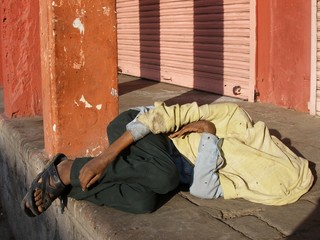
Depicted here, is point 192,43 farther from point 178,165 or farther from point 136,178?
point 136,178

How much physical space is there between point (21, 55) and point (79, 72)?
223 cm

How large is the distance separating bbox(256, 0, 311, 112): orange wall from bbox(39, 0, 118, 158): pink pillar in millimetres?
2747

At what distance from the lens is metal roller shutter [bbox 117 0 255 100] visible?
7566mm

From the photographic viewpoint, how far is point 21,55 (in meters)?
6.40

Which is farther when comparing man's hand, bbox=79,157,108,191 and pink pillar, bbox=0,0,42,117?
pink pillar, bbox=0,0,42,117

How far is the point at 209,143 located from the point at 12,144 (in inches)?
103

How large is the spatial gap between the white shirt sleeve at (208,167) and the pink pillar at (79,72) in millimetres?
1096

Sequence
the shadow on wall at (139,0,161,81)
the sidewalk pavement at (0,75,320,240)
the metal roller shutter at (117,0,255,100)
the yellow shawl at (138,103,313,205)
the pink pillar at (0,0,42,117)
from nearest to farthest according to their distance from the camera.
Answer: the sidewalk pavement at (0,75,320,240), the yellow shawl at (138,103,313,205), the pink pillar at (0,0,42,117), the metal roller shutter at (117,0,255,100), the shadow on wall at (139,0,161,81)

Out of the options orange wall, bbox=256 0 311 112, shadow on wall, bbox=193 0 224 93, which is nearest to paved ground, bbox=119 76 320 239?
orange wall, bbox=256 0 311 112

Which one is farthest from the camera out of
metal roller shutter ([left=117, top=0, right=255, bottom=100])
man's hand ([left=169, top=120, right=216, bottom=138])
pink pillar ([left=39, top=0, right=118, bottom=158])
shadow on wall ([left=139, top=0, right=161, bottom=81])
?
shadow on wall ([left=139, top=0, right=161, bottom=81])

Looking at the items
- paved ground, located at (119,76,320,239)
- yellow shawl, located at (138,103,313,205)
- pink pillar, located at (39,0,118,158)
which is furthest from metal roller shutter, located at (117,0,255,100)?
yellow shawl, located at (138,103,313,205)

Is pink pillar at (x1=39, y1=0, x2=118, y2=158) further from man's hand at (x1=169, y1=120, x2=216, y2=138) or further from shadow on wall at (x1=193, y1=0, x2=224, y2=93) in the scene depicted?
shadow on wall at (x1=193, y1=0, x2=224, y2=93)

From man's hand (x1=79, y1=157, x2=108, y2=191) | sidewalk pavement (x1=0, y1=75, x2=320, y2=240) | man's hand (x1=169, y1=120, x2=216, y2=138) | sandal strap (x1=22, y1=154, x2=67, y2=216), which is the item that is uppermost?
man's hand (x1=169, y1=120, x2=216, y2=138)

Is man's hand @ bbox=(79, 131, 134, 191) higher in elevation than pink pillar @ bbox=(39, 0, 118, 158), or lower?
lower
